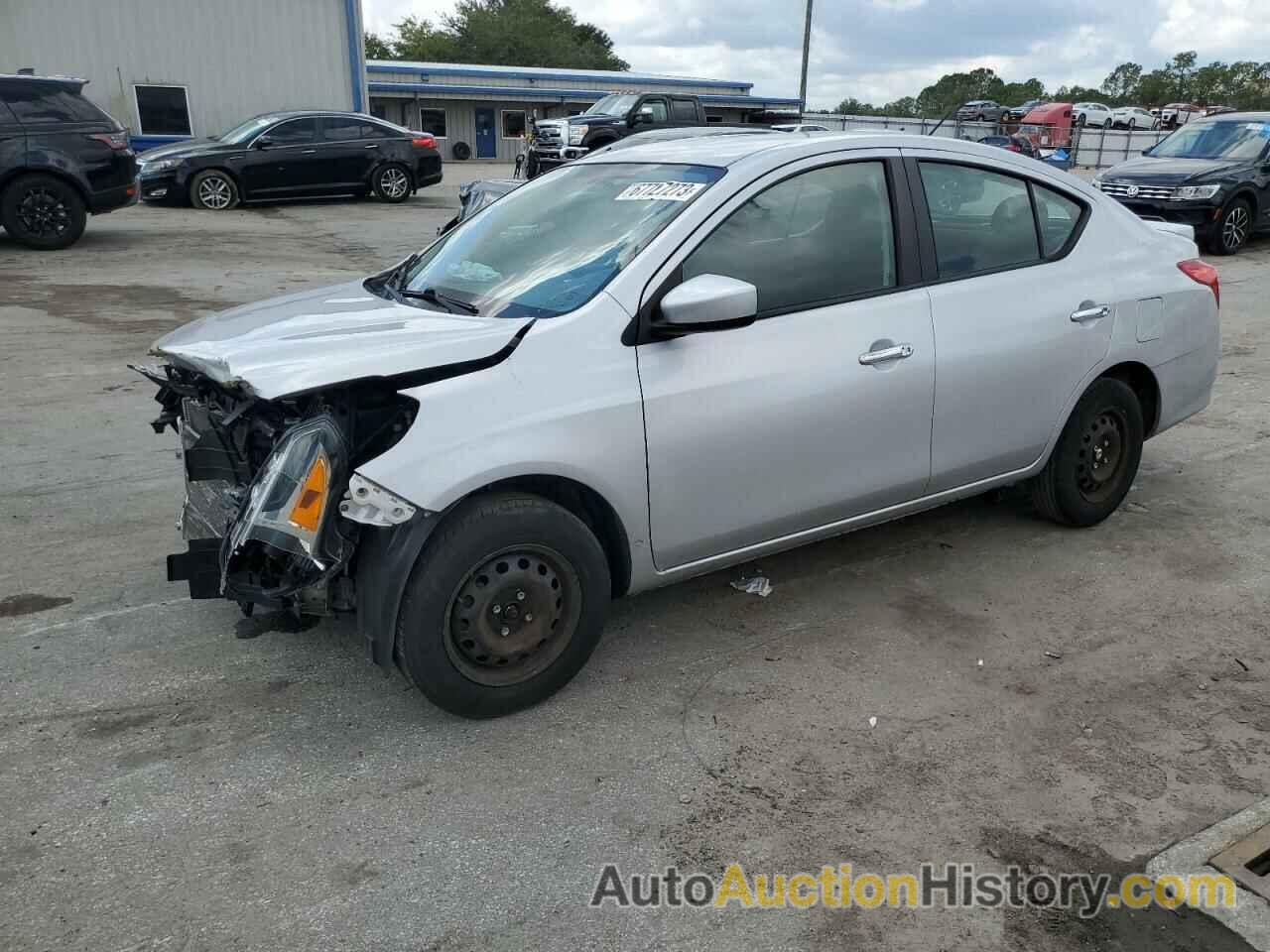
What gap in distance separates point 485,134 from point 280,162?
32.3 meters

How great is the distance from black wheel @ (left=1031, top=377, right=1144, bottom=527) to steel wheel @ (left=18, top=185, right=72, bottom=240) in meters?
12.3

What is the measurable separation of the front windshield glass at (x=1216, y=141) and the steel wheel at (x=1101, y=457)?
1156cm

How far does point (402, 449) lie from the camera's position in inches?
117

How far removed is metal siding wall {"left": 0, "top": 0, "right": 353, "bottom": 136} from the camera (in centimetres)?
2142

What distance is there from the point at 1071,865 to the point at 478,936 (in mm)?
1545

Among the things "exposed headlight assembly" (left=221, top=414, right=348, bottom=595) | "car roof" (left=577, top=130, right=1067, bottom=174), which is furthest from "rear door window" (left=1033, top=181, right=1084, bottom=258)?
"exposed headlight assembly" (left=221, top=414, right=348, bottom=595)

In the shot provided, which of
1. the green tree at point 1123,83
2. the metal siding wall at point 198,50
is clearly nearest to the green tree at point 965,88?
the green tree at point 1123,83

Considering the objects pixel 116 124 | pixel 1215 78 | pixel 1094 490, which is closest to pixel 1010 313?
pixel 1094 490

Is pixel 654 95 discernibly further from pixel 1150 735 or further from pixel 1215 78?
pixel 1215 78

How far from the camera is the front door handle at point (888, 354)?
380 cm

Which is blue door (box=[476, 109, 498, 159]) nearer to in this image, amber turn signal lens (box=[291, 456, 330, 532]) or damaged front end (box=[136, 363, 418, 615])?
damaged front end (box=[136, 363, 418, 615])

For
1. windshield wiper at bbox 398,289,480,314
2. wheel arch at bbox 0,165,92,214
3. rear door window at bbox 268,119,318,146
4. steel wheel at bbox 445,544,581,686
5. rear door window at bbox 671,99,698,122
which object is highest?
rear door window at bbox 671,99,698,122

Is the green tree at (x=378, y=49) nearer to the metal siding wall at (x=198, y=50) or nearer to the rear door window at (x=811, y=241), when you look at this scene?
the metal siding wall at (x=198, y=50)

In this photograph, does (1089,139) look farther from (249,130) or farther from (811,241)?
(811,241)
